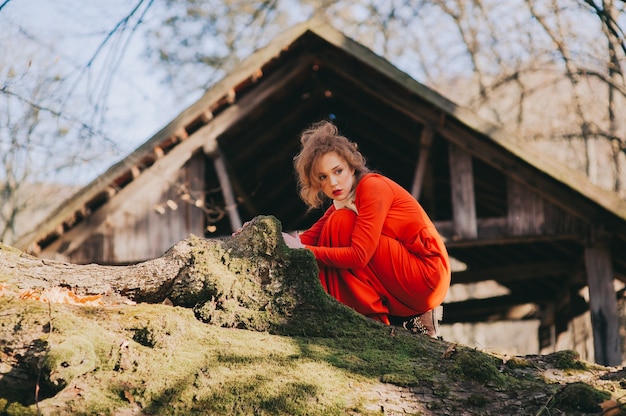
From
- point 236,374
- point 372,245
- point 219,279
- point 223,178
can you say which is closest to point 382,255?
point 372,245

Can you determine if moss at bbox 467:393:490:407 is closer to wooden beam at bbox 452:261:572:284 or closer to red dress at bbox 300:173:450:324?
red dress at bbox 300:173:450:324

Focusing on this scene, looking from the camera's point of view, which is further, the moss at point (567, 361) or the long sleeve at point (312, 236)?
the long sleeve at point (312, 236)

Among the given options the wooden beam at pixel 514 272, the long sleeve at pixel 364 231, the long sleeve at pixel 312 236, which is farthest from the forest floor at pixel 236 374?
the wooden beam at pixel 514 272

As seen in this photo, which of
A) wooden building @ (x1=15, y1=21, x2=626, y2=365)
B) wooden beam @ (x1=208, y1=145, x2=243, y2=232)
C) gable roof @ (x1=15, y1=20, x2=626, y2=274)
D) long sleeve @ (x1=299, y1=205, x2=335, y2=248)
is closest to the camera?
long sleeve @ (x1=299, y1=205, x2=335, y2=248)

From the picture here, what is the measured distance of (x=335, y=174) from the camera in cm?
433

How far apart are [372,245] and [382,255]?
15 cm

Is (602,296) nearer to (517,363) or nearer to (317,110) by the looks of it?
(317,110)

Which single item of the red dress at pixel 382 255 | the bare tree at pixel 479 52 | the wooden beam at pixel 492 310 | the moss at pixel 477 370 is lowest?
the moss at pixel 477 370

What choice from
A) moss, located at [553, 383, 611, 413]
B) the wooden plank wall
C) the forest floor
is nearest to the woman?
the forest floor

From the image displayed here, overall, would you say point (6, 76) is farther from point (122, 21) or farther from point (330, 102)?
point (330, 102)

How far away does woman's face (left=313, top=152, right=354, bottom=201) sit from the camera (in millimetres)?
4320

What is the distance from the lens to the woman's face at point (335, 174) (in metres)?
4.32

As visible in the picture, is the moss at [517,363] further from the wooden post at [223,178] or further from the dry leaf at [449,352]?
the wooden post at [223,178]

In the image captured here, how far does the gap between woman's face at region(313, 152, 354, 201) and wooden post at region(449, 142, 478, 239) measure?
4.14m
